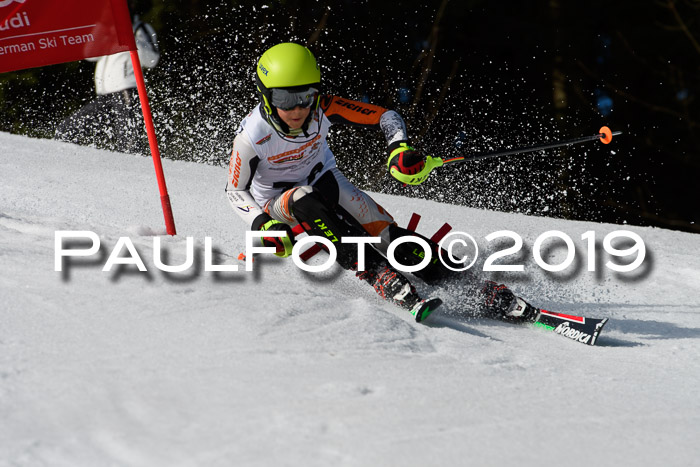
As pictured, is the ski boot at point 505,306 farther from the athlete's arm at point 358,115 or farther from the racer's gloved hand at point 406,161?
the athlete's arm at point 358,115

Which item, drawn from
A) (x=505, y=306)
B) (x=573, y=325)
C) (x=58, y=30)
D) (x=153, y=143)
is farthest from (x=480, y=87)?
(x=573, y=325)

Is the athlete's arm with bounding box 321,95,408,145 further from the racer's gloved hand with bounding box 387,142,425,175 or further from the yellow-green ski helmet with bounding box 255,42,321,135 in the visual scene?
the yellow-green ski helmet with bounding box 255,42,321,135

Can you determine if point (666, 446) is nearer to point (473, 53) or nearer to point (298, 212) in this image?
point (298, 212)

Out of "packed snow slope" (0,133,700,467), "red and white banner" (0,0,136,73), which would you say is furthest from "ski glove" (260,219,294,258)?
"red and white banner" (0,0,136,73)

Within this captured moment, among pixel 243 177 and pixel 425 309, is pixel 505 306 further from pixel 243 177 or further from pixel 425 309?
pixel 243 177

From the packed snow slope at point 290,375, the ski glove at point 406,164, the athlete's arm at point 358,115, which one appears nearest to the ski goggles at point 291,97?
the athlete's arm at point 358,115

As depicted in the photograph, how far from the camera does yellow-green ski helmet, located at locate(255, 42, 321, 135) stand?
329 cm

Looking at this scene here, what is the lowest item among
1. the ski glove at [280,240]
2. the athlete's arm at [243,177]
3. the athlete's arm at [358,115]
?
the ski glove at [280,240]

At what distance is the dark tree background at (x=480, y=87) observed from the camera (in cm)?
1156

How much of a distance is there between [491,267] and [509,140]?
7.65m

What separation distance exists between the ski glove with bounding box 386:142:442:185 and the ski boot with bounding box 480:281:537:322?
2.09 ft

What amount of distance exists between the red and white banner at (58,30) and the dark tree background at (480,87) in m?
6.27

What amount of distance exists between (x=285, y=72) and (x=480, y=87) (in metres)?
9.43

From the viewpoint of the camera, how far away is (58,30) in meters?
3.95
